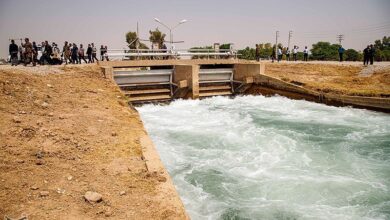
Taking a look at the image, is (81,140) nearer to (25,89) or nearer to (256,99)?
(25,89)

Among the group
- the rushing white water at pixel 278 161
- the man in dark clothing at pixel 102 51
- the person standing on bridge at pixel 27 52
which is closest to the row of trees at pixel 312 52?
the man in dark clothing at pixel 102 51

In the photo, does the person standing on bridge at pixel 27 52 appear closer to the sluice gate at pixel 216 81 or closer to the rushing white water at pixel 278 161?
the rushing white water at pixel 278 161

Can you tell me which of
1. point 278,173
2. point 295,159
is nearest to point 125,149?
point 278,173

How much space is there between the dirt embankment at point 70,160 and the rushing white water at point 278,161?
4.50ft

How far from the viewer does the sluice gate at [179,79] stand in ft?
55.0

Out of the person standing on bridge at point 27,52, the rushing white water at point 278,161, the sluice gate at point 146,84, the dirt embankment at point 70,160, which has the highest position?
the person standing on bridge at point 27,52

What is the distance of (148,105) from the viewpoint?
640 inches

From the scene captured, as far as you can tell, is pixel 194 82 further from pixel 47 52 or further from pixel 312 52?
pixel 312 52

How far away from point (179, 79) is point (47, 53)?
7775 mm

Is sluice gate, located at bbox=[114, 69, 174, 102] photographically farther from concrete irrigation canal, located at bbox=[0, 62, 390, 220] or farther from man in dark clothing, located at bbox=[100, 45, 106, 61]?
man in dark clothing, located at bbox=[100, 45, 106, 61]

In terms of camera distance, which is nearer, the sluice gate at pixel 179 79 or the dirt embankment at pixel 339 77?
the dirt embankment at pixel 339 77

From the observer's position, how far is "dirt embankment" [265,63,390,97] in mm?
14648

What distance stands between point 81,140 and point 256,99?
12.8m

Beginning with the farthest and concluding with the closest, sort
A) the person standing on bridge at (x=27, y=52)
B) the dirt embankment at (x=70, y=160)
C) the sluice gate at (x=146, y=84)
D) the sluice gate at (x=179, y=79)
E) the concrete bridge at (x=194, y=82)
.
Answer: the sluice gate at (x=179, y=79), the sluice gate at (x=146, y=84), the concrete bridge at (x=194, y=82), the person standing on bridge at (x=27, y=52), the dirt embankment at (x=70, y=160)
